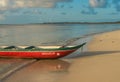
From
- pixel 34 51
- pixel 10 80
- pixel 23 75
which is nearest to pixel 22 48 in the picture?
pixel 34 51

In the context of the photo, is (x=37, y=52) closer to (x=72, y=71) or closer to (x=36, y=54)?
(x=36, y=54)

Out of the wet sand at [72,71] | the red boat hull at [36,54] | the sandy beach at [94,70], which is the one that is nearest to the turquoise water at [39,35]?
the red boat hull at [36,54]

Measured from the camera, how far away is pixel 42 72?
46.3 ft

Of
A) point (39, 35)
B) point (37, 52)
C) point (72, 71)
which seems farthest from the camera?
point (39, 35)

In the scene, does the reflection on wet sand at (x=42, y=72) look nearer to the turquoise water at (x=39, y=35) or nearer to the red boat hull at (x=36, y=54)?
the red boat hull at (x=36, y=54)

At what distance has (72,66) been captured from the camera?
50.4 feet

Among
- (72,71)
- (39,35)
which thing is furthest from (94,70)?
(39,35)

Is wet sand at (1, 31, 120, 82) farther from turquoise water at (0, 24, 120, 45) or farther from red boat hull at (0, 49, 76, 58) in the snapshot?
turquoise water at (0, 24, 120, 45)

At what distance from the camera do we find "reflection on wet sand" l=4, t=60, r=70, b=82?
1241 centimetres

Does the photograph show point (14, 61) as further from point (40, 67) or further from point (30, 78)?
point (30, 78)

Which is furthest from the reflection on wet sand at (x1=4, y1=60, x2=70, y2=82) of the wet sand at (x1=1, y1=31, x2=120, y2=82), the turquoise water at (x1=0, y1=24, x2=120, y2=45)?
the turquoise water at (x1=0, y1=24, x2=120, y2=45)

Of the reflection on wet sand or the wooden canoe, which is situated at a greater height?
the wooden canoe

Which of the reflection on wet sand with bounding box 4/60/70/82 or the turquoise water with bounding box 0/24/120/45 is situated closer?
the reflection on wet sand with bounding box 4/60/70/82

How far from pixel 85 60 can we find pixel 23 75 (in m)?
4.60
